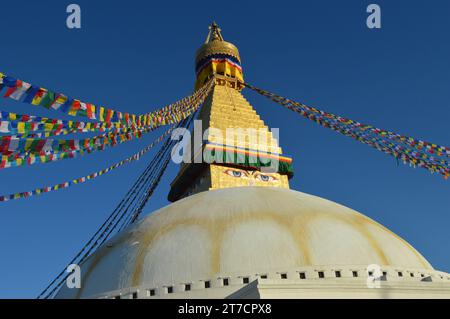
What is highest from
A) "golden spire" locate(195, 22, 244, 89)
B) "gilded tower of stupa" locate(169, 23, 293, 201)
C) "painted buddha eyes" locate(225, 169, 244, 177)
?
"golden spire" locate(195, 22, 244, 89)

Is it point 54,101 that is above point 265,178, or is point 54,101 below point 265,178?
below

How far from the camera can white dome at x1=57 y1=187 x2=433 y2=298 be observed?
6.64 meters

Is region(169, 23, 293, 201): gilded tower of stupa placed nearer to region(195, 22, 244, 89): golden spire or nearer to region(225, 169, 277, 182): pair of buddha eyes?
region(225, 169, 277, 182): pair of buddha eyes

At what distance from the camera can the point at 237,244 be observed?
6.78 m

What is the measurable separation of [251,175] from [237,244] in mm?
7844

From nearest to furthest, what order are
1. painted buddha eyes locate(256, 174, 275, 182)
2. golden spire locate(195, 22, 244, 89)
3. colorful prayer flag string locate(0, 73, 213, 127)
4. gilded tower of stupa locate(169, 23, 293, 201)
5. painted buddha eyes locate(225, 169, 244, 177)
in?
1. colorful prayer flag string locate(0, 73, 213, 127)
2. gilded tower of stupa locate(169, 23, 293, 201)
3. painted buddha eyes locate(225, 169, 244, 177)
4. painted buddha eyes locate(256, 174, 275, 182)
5. golden spire locate(195, 22, 244, 89)

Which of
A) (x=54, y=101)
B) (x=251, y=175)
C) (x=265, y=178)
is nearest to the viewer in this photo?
(x=54, y=101)

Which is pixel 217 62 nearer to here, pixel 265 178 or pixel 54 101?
pixel 265 178

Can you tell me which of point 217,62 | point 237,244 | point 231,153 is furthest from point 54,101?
point 217,62

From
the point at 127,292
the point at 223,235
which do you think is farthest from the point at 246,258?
the point at 127,292

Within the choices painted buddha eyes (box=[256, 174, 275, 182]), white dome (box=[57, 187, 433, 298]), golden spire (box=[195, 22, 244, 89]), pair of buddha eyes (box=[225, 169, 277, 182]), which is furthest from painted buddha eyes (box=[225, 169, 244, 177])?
white dome (box=[57, 187, 433, 298])

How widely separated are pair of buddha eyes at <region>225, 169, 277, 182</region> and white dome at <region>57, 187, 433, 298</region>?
6.01m
